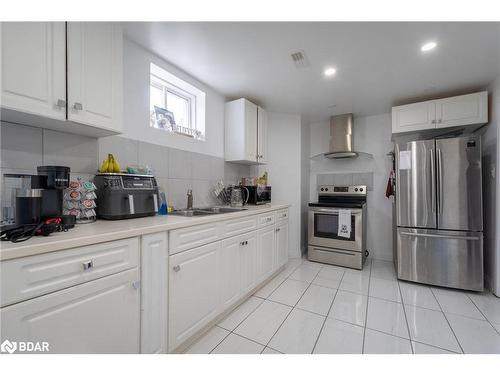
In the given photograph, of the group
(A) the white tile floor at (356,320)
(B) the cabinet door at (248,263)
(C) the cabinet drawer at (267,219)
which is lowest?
(A) the white tile floor at (356,320)

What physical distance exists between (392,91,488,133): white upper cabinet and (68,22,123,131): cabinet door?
120 inches

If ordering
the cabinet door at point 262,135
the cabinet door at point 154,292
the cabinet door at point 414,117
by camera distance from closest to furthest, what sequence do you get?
the cabinet door at point 154,292
the cabinet door at point 414,117
the cabinet door at point 262,135

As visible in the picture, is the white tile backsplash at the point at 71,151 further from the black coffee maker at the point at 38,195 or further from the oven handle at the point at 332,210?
the oven handle at the point at 332,210

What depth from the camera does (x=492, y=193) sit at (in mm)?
2264

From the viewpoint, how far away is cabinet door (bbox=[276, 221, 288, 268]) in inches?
104

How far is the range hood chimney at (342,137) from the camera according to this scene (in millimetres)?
3291

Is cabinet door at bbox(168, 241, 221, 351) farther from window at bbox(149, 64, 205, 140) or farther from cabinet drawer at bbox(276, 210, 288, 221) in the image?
window at bbox(149, 64, 205, 140)

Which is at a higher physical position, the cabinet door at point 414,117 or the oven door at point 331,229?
the cabinet door at point 414,117

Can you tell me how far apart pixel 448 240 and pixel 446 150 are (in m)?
0.99

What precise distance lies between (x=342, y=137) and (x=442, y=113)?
3.82ft

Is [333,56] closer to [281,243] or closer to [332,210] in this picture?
[332,210]

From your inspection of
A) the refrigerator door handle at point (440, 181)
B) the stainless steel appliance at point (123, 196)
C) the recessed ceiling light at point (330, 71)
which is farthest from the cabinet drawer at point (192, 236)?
the refrigerator door handle at point (440, 181)

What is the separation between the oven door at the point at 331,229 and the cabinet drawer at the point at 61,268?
2598 millimetres

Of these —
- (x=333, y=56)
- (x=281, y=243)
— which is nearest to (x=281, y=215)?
(x=281, y=243)
